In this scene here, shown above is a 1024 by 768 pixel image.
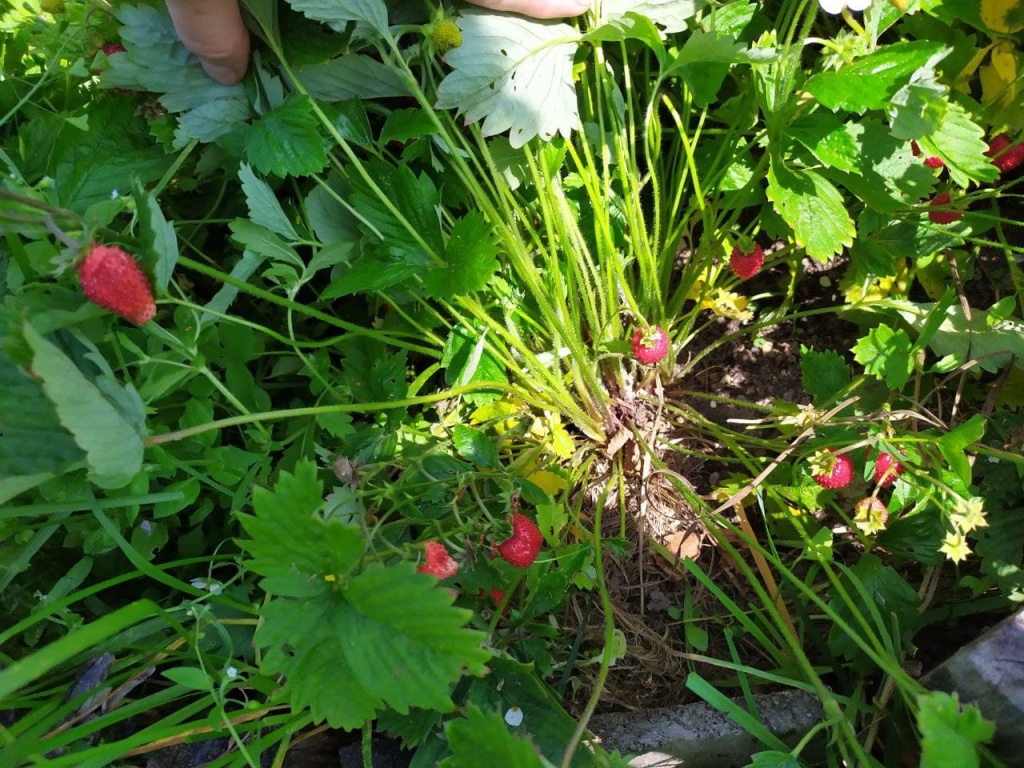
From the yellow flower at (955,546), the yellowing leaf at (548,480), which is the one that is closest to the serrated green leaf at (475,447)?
the yellowing leaf at (548,480)

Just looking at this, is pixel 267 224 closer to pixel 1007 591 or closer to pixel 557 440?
pixel 557 440

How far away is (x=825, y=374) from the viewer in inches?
41.9

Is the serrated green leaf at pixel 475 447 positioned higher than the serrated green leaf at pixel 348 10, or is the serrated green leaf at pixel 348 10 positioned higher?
the serrated green leaf at pixel 348 10

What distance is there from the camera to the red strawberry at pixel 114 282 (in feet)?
1.92

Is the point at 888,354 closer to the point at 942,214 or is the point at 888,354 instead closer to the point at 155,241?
the point at 942,214

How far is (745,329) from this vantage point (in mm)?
1199

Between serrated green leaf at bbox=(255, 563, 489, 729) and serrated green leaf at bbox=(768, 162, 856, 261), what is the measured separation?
0.74 m

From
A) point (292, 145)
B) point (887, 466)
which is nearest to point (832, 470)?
point (887, 466)

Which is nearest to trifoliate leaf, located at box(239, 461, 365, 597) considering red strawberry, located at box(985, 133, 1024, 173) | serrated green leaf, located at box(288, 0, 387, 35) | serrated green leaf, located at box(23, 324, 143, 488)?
serrated green leaf, located at box(23, 324, 143, 488)

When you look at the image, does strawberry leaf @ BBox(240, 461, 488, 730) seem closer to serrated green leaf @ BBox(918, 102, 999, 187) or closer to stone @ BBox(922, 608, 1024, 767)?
stone @ BBox(922, 608, 1024, 767)

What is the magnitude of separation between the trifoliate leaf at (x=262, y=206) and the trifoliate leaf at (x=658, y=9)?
505mm

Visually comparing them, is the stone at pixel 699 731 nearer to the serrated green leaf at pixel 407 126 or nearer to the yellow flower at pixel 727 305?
the yellow flower at pixel 727 305

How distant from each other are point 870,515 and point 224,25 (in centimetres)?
107

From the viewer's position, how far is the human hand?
0.82 meters
